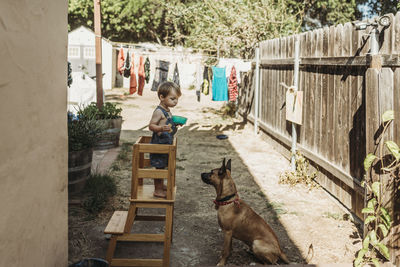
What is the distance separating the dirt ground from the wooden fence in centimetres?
44

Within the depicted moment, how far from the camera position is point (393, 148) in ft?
11.7

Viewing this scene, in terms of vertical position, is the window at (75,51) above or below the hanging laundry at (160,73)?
above

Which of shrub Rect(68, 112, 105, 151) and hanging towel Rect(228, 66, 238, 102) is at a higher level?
hanging towel Rect(228, 66, 238, 102)

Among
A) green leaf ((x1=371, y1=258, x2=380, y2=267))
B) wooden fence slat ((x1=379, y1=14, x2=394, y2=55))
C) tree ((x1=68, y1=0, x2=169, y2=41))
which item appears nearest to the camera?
green leaf ((x1=371, y1=258, x2=380, y2=267))

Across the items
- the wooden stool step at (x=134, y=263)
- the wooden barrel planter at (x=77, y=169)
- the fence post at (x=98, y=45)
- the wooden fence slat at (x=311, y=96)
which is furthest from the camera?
the fence post at (x=98, y=45)

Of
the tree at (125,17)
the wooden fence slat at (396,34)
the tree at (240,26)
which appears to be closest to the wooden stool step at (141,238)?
the wooden fence slat at (396,34)

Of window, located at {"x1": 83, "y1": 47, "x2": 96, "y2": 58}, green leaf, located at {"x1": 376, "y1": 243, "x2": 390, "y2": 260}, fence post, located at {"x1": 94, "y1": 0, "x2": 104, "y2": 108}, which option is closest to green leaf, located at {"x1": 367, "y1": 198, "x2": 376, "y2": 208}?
green leaf, located at {"x1": 376, "y1": 243, "x2": 390, "y2": 260}

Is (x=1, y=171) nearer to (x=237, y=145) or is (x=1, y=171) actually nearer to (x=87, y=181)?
(x=87, y=181)

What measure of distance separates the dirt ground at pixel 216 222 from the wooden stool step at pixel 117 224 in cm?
36

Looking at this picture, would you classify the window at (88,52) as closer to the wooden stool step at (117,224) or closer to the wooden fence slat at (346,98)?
the wooden fence slat at (346,98)

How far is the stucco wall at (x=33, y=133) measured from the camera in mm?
2279

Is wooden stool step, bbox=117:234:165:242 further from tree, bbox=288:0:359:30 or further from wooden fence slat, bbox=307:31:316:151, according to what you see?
tree, bbox=288:0:359:30

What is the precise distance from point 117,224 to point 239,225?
120cm

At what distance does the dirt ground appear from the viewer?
164 inches
